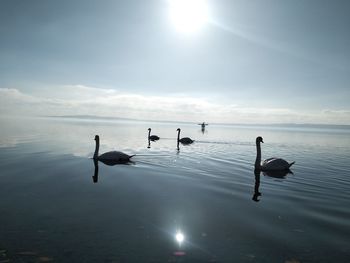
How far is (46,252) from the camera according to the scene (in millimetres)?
7066

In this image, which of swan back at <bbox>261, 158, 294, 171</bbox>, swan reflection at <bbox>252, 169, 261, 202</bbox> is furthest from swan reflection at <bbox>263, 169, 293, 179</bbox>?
swan reflection at <bbox>252, 169, 261, 202</bbox>

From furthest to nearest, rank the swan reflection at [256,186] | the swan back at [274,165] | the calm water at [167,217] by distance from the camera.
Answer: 1. the swan back at [274,165]
2. the swan reflection at [256,186]
3. the calm water at [167,217]

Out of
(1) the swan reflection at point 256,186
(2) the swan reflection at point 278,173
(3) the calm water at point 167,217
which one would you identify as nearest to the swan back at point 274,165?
(2) the swan reflection at point 278,173

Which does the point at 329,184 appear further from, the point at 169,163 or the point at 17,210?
the point at 17,210

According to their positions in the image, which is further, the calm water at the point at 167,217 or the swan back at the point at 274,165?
the swan back at the point at 274,165

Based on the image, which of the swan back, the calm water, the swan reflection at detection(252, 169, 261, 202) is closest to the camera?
the calm water

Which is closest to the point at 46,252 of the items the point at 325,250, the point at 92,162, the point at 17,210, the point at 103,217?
the point at 103,217

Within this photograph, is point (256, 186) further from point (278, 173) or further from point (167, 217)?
point (167, 217)

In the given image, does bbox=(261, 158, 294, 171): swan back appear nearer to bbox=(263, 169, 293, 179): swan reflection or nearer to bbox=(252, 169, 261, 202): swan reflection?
bbox=(263, 169, 293, 179): swan reflection

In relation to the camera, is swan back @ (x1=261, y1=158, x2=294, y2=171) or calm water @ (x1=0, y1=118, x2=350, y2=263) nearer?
calm water @ (x1=0, y1=118, x2=350, y2=263)

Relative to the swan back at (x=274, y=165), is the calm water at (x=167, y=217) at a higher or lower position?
lower

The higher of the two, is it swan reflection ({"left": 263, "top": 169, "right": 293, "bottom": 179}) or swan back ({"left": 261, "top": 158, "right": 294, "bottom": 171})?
swan back ({"left": 261, "top": 158, "right": 294, "bottom": 171})

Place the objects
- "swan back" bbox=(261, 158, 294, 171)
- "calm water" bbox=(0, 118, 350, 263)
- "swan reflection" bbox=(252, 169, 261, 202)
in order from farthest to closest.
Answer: "swan back" bbox=(261, 158, 294, 171) < "swan reflection" bbox=(252, 169, 261, 202) < "calm water" bbox=(0, 118, 350, 263)

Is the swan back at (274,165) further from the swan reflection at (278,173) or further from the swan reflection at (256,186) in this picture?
the swan reflection at (256,186)
